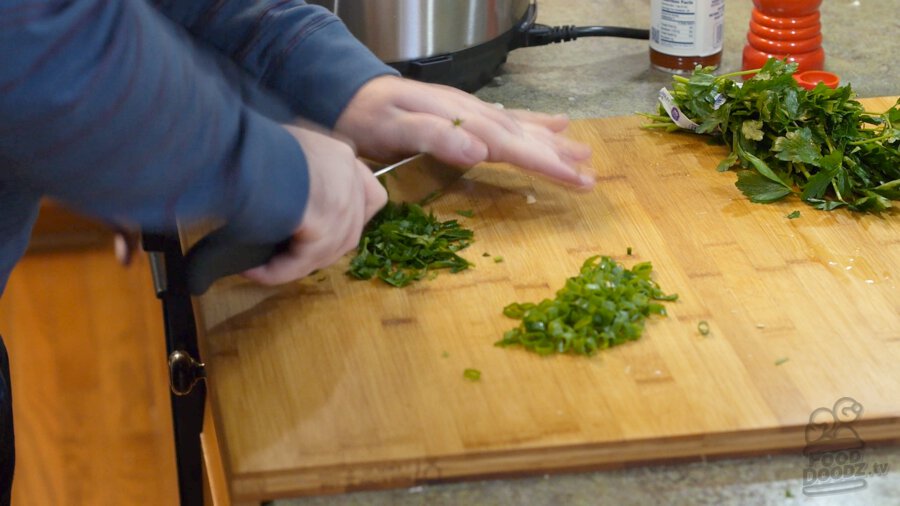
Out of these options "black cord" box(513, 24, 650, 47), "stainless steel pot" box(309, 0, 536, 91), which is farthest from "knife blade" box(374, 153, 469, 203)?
"black cord" box(513, 24, 650, 47)

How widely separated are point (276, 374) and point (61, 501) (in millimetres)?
1260

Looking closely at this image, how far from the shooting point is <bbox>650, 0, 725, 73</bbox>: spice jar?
4.31 ft

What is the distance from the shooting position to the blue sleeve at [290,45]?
997 millimetres

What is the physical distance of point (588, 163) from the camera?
1.14 m

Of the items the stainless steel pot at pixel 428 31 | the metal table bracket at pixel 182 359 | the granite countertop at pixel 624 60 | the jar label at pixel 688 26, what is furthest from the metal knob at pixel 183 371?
the jar label at pixel 688 26

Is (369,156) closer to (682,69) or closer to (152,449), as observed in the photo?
(682,69)

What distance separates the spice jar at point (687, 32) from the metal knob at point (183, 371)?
76cm

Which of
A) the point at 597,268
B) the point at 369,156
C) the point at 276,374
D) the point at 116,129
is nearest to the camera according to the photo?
the point at 116,129

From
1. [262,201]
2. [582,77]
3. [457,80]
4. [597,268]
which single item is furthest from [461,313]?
[582,77]

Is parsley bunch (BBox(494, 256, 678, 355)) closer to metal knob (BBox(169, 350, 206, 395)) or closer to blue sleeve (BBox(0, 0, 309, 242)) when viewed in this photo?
blue sleeve (BBox(0, 0, 309, 242))

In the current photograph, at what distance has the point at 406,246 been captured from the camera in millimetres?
972

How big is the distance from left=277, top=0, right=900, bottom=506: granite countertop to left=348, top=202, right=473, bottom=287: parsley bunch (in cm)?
27

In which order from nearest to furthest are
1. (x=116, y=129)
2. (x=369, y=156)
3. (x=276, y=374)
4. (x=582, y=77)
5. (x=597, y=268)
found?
1. (x=116, y=129)
2. (x=276, y=374)
3. (x=597, y=268)
4. (x=369, y=156)
5. (x=582, y=77)

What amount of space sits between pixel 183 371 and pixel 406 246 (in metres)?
0.25
